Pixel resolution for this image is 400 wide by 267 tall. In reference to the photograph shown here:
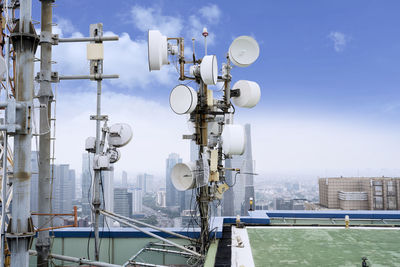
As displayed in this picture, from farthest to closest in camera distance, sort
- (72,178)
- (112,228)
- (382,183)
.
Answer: (382,183) → (72,178) → (112,228)

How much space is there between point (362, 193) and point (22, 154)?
38.4 m

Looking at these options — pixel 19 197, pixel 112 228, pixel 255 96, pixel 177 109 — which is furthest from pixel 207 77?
pixel 112 228

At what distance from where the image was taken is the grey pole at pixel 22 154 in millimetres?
4812

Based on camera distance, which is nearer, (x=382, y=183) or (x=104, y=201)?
(x=104, y=201)

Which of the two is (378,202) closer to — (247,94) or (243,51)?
(247,94)

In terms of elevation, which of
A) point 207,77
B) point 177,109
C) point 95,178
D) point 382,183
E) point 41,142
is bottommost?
point 382,183

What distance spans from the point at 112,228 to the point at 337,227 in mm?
7454

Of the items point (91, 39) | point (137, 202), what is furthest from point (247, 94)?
point (137, 202)

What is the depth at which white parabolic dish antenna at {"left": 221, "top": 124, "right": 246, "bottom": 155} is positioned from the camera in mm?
8695

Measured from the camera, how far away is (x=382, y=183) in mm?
35281

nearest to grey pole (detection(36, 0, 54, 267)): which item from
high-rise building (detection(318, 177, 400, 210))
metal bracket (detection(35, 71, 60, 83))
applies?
metal bracket (detection(35, 71, 60, 83))

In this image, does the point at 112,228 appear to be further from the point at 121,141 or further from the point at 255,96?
the point at 255,96

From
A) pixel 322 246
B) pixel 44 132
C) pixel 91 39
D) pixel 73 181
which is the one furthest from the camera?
pixel 73 181

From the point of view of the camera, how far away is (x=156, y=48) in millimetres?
8516
